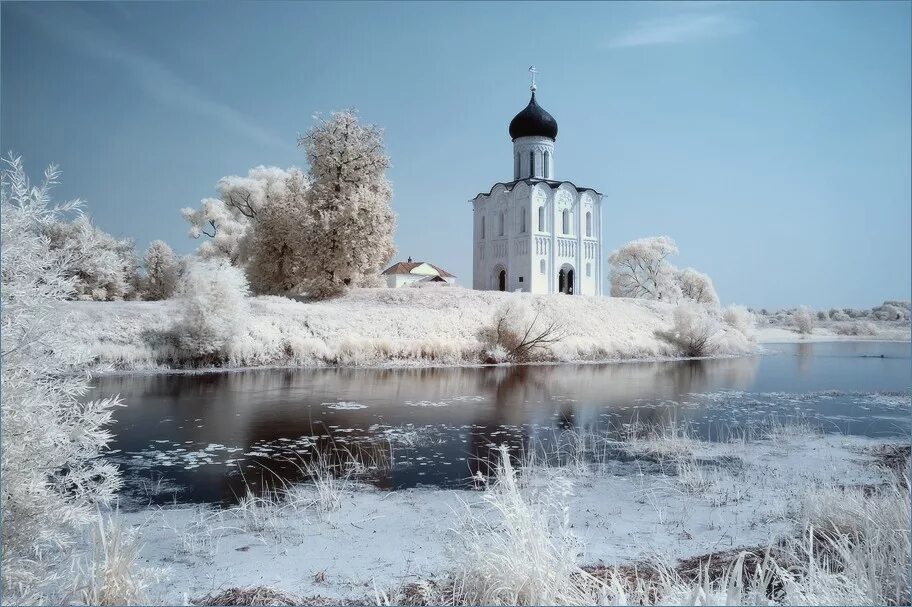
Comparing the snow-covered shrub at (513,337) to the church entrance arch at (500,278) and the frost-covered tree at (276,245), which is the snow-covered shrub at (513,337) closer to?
the frost-covered tree at (276,245)

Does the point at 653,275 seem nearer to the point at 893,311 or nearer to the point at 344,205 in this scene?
the point at 344,205

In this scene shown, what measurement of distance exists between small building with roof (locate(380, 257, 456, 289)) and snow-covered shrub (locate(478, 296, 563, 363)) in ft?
108

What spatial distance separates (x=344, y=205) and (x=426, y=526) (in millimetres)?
25696

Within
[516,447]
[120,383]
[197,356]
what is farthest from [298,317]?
[516,447]

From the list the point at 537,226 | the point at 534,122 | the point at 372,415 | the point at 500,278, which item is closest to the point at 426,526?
the point at 372,415

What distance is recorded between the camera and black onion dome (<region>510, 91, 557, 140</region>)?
130 ft

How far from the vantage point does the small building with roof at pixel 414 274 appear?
195ft

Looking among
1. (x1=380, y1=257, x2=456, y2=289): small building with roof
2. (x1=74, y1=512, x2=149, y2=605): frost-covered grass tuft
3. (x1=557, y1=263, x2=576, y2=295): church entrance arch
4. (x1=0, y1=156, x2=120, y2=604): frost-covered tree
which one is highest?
(x1=380, y1=257, x2=456, y2=289): small building with roof

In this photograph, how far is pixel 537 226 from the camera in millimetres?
39500

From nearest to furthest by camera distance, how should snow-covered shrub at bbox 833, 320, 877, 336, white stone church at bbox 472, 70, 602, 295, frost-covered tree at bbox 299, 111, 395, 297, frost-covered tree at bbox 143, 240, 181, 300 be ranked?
frost-covered tree at bbox 299, 111, 395, 297
frost-covered tree at bbox 143, 240, 181, 300
white stone church at bbox 472, 70, 602, 295
snow-covered shrub at bbox 833, 320, 877, 336

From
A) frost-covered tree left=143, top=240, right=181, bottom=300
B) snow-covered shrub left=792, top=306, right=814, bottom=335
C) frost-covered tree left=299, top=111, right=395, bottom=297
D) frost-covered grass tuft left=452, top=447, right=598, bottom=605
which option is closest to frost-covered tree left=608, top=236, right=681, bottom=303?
snow-covered shrub left=792, top=306, right=814, bottom=335

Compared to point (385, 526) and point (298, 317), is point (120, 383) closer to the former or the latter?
point (298, 317)

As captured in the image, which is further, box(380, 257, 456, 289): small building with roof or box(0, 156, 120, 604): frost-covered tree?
box(380, 257, 456, 289): small building with roof

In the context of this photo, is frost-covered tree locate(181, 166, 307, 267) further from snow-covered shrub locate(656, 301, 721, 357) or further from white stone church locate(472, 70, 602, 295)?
snow-covered shrub locate(656, 301, 721, 357)
